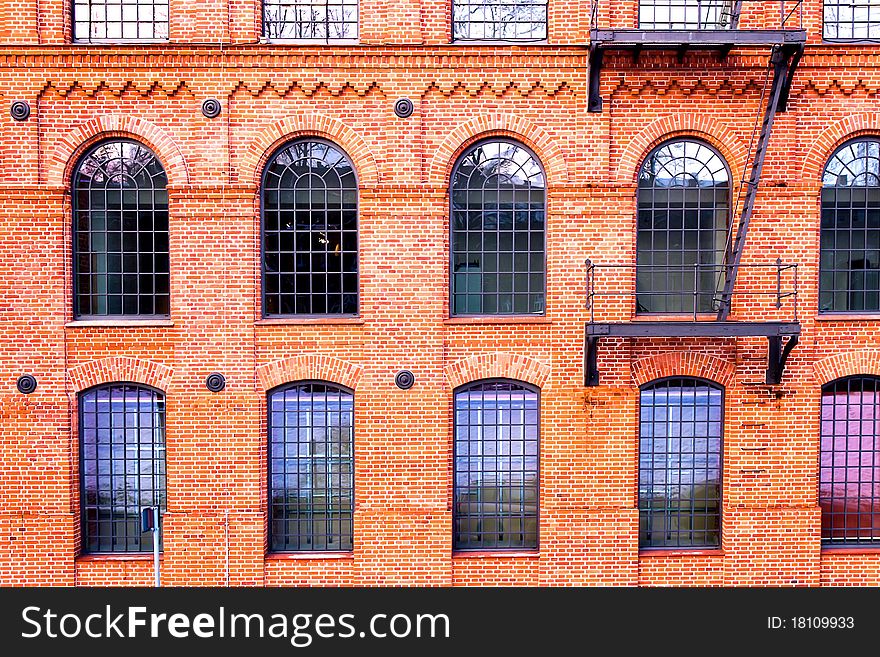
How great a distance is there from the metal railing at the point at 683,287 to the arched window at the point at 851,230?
71 cm

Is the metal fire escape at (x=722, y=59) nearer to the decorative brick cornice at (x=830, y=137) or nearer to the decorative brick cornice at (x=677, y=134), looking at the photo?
the decorative brick cornice at (x=677, y=134)

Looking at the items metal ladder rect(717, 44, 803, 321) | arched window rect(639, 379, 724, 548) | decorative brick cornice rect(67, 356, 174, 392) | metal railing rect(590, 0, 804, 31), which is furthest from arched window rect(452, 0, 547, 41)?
decorative brick cornice rect(67, 356, 174, 392)

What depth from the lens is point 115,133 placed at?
978cm

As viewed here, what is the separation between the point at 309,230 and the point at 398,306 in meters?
1.67

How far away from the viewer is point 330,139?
388 inches

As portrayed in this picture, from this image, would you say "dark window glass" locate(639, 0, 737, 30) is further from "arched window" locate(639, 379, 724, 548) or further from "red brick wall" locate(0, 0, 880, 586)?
"arched window" locate(639, 379, 724, 548)

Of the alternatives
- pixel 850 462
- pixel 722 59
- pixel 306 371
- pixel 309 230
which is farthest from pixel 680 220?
pixel 306 371

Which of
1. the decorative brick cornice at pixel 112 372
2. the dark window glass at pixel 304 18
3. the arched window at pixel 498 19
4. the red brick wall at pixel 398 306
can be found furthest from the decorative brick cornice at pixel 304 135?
the decorative brick cornice at pixel 112 372

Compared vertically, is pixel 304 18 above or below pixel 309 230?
above

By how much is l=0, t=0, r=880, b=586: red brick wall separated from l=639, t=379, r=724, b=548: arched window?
264 millimetres

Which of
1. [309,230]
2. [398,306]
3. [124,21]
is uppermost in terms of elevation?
[124,21]

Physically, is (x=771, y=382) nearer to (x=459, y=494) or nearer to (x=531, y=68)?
(x=459, y=494)

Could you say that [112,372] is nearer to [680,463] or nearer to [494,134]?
[494,134]

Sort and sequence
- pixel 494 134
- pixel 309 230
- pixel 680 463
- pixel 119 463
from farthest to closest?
pixel 680 463 < pixel 119 463 < pixel 309 230 < pixel 494 134
